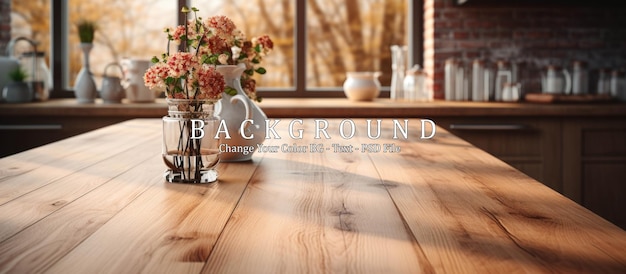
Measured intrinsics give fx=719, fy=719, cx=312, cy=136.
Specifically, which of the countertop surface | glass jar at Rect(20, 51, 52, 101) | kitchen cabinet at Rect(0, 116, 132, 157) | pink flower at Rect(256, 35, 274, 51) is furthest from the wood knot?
glass jar at Rect(20, 51, 52, 101)

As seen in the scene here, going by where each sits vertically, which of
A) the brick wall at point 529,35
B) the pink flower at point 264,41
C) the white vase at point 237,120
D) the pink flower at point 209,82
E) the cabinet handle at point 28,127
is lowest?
the cabinet handle at point 28,127

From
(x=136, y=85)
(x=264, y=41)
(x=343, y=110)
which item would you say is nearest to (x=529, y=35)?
(x=343, y=110)

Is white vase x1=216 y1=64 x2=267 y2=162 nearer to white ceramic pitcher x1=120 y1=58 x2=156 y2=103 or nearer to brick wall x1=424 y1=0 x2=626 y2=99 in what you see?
white ceramic pitcher x1=120 y1=58 x2=156 y2=103

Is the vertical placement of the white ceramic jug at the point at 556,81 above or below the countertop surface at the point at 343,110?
above

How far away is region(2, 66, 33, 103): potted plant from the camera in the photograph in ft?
12.8

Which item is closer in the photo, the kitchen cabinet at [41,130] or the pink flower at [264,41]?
the pink flower at [264,41]

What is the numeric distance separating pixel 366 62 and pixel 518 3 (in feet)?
3.19

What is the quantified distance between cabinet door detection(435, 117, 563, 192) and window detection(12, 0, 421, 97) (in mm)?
939

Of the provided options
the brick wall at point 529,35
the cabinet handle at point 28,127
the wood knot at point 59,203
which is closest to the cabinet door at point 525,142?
the brick wall at point 529,35

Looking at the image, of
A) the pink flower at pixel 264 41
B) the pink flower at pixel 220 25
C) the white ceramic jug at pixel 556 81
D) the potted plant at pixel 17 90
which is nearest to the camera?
the pink flower at pixel 220 25

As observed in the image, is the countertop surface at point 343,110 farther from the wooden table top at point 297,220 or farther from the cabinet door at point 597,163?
the wooden table top at point 297,220

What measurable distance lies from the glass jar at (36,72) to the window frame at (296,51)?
35 cm

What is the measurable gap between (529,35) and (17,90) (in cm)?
296

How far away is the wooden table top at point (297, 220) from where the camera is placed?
35.6 inches
